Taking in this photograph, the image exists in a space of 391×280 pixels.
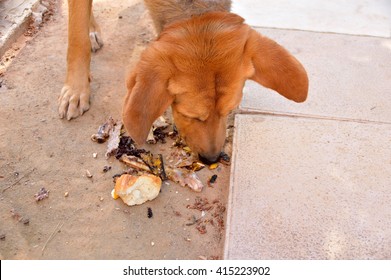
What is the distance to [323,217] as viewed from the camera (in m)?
3.17

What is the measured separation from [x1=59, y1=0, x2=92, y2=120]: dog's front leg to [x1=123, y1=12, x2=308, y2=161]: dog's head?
1129mm

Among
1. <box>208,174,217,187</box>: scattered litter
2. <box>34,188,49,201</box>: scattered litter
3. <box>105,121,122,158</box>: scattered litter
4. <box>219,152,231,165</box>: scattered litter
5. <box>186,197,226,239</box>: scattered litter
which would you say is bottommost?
<box>186,197,226,239</box>: scattered litter

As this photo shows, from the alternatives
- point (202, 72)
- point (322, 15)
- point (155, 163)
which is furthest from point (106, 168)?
point (322, 15)

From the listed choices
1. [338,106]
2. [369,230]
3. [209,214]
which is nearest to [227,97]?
[209,214]

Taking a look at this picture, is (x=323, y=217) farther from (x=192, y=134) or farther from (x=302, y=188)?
(x=192, y=134)

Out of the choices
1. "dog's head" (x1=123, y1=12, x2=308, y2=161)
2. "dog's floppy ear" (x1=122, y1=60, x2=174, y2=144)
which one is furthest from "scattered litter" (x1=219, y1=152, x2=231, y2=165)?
"dog's floppy ear" (x1=122, y1=60, x2=174, y2=144)

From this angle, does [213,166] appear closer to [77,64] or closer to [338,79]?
[77,64]

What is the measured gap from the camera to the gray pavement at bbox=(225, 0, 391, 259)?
3.04 meters

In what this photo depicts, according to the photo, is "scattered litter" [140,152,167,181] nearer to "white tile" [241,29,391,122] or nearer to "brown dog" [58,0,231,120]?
"brown dog" [58,0,231,120]

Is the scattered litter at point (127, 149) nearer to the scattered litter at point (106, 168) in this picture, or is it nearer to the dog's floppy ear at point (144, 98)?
the scattered litter at point (106, 168)

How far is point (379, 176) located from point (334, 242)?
748 mm

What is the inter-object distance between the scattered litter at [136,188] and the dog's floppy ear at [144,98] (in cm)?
44

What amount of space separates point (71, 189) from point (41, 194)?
7.9 inches

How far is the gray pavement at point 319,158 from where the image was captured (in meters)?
3.04
